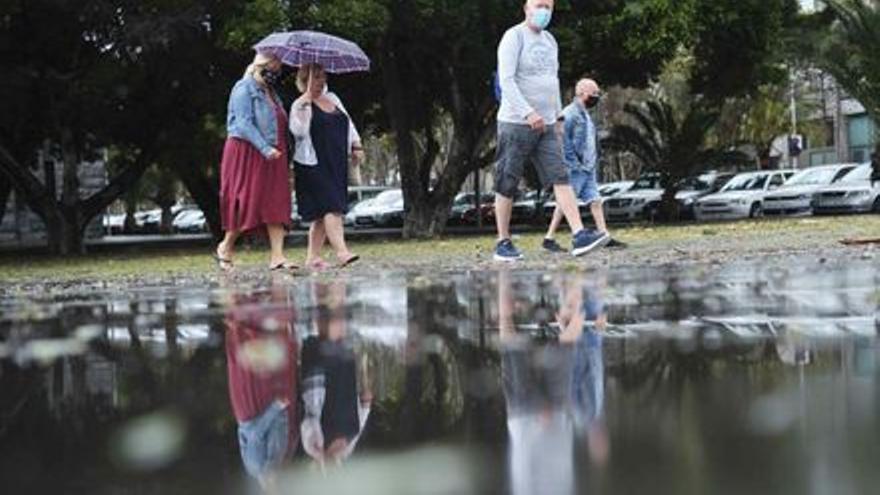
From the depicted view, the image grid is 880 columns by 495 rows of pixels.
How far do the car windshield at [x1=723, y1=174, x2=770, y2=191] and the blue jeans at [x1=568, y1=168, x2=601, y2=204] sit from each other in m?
25.6

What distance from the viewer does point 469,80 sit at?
26016 mm

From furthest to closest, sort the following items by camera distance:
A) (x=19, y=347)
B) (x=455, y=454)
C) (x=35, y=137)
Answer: (x=35, y=137) < (x=19, y=347) < (x=455, y=454)

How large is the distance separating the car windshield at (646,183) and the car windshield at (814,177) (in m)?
4.04

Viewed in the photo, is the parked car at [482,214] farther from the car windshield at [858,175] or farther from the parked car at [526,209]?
the car windshield at [858,175]

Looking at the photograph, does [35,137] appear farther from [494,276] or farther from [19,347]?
[19,347]

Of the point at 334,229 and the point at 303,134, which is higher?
the point at 303,134

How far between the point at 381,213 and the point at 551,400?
141 feet

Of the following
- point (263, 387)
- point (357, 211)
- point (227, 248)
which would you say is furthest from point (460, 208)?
point (263, 387)

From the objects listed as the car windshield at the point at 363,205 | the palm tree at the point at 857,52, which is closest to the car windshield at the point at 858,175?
the palm tree at the point at 857,52

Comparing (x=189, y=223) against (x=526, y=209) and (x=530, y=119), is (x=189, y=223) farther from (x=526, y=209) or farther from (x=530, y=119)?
(x=530, y=119)

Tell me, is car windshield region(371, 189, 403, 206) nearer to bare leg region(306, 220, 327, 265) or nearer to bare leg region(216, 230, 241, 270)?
bare leg region(216, 230, 241, 270)

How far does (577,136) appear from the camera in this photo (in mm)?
13234

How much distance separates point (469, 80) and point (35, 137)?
9417 millimetres

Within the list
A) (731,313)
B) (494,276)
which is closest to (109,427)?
(731,313)
